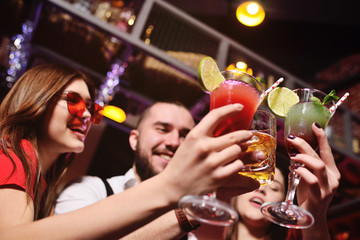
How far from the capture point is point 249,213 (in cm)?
205

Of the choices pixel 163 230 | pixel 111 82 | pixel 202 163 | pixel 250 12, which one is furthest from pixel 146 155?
pixel 250 12

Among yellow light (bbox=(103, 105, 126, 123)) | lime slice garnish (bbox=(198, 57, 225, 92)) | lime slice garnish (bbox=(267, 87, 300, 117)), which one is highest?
lime slice garnish (bbox=(267, 87, 300, 117))

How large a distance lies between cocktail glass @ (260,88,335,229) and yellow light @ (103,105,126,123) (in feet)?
11.3

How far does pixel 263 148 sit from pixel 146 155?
1370 millimetres

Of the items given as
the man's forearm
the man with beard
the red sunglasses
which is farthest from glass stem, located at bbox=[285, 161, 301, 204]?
the red sunglasses

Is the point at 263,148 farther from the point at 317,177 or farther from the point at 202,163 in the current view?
the point at 202,163

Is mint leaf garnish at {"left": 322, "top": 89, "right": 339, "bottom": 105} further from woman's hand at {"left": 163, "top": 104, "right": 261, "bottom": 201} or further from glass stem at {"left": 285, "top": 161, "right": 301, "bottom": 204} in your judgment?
woman's hand at {"left": 163, "top": 104, "right": 261, "bottom": 201}

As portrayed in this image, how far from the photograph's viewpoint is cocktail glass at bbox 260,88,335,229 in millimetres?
990

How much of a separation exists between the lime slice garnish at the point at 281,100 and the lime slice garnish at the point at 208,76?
0.34m

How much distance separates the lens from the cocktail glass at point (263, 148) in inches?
43.2

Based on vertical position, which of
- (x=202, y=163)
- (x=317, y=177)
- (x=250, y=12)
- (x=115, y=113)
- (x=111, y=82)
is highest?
(x=250, y=12)

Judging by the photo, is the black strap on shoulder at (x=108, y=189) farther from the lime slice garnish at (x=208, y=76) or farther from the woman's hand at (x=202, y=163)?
the woman's hand at (x=202, y=163)

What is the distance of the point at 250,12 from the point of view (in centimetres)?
418

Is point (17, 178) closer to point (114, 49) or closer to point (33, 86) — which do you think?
point (33, 86)
